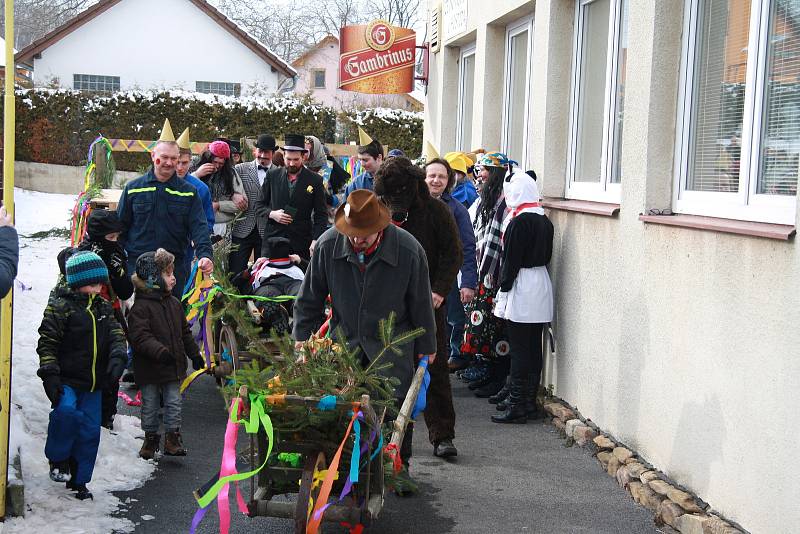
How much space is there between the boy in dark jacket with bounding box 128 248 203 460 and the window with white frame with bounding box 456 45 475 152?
813 cm

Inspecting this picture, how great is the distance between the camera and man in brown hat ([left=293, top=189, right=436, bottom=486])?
17.8 feet

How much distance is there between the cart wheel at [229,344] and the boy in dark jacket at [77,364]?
6.84ft

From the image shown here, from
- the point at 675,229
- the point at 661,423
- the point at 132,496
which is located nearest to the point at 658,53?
the point at 675,229

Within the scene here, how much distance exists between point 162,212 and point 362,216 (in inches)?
138

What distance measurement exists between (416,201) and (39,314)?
572 cm

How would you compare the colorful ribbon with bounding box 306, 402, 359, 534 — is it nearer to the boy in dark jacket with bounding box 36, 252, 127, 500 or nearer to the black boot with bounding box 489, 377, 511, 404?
the boy in dark jacket with bounding box 36, 252, 127, 500

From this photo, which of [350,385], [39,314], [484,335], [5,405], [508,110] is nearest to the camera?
[350,385]

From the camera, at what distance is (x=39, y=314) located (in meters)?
10.8

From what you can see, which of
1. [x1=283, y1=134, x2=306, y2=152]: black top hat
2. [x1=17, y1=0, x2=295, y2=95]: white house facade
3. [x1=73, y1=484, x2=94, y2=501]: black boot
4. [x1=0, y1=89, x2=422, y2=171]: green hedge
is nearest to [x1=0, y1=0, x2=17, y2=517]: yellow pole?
[x1=73, y1=484, x2=94, y2=501]: black boot

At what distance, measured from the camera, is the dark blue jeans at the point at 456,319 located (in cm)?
991

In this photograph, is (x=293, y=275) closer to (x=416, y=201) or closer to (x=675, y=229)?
(x=416, y=201)

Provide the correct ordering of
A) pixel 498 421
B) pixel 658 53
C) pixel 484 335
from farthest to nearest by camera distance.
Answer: pixel 484 335 < pixel 498 421 < pixel 658 53

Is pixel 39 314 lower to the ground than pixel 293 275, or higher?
lower

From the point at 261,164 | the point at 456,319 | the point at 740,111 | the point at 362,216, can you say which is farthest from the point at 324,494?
the point at 261,164
